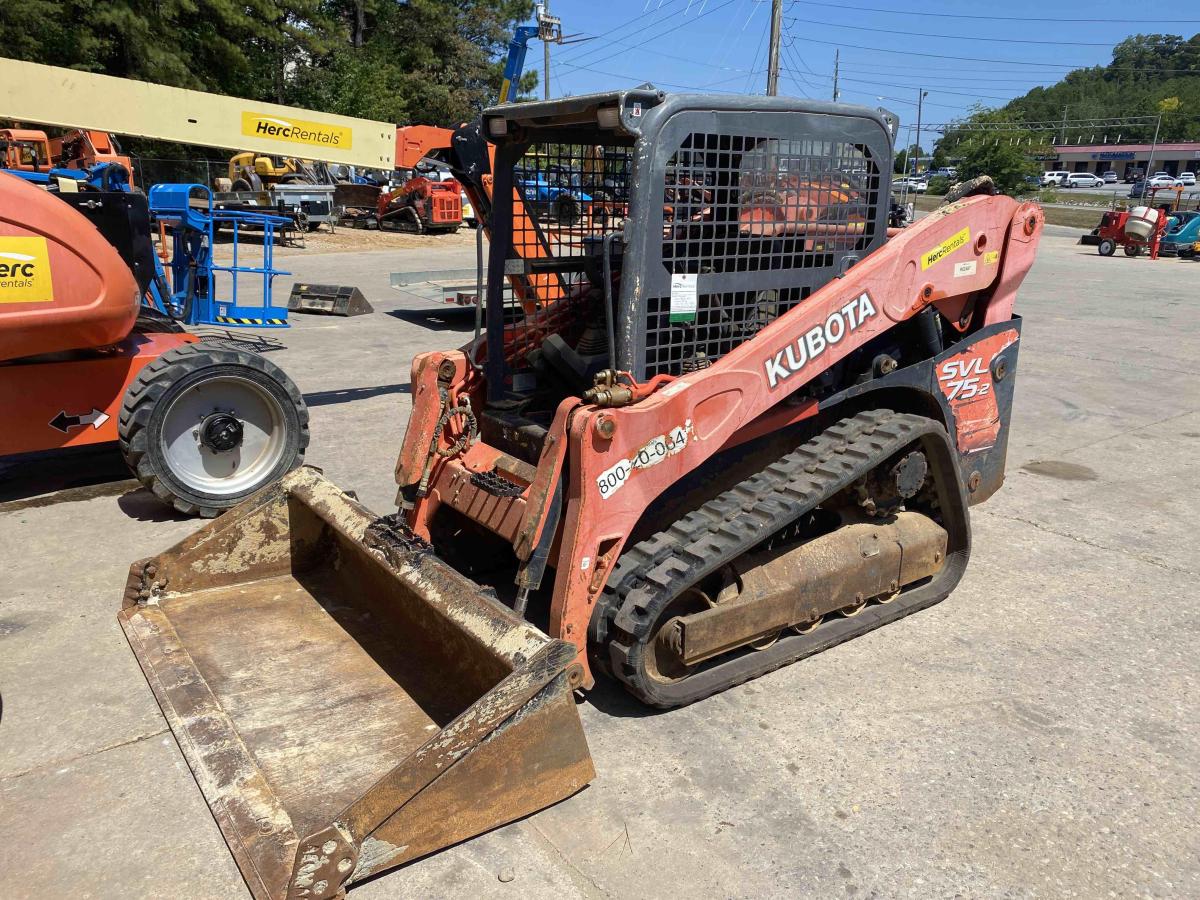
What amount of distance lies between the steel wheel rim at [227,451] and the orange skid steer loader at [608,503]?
4.45ft

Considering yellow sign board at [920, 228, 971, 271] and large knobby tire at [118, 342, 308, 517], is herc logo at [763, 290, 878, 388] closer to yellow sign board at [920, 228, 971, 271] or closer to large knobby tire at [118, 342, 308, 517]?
yellow sign board at [920, 228, 971, 271]

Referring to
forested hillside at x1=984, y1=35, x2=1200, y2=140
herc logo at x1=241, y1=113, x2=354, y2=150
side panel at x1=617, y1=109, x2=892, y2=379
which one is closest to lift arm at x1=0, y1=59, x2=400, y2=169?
herc logo at x1=241, y1=113, x2=354, y2=150

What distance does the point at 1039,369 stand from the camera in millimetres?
10086

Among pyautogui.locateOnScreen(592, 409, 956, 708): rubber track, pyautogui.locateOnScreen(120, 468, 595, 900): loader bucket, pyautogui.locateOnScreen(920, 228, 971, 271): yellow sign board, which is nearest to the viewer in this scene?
pyautogui.locateOnScreen(120, 468, 595, 900): loader bucket

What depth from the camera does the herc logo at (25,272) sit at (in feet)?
15.4

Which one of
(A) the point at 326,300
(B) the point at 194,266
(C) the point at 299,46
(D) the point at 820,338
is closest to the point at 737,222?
(D) the point at 820,338

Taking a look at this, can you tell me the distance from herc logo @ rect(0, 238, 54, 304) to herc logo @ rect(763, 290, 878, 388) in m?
3.70

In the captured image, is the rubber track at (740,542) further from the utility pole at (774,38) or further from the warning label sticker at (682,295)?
the utility pole at (774,38)

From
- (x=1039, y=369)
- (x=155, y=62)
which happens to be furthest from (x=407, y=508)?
(x=155, y=62)

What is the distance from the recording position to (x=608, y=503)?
3.36 metres

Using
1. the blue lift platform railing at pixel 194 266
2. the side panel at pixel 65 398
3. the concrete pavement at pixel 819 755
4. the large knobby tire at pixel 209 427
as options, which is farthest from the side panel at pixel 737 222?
the blue lift platform railing at pixel 194 266

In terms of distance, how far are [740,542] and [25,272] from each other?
381 centimetres

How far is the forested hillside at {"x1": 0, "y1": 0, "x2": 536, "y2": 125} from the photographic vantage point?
2609 cm

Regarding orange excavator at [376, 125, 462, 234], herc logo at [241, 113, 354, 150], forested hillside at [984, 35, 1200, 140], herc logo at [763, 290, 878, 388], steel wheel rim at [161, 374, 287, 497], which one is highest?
forested hillside at [984, 35, 1200, 140]
